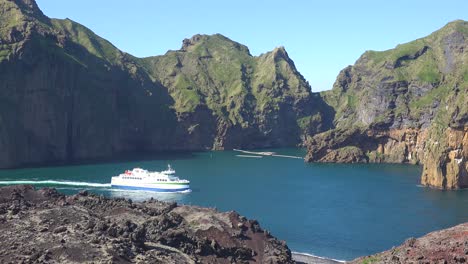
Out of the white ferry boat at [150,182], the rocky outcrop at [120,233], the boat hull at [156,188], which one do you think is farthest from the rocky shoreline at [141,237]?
the white ferry boat at [150,182]

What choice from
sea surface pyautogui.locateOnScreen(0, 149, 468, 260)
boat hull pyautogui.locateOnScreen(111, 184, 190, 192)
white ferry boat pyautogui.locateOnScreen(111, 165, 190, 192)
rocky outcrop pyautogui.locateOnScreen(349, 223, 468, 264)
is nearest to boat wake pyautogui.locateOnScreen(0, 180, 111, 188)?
sea surface pyautogui.locateOnScreen(0, 149, 468, 260)

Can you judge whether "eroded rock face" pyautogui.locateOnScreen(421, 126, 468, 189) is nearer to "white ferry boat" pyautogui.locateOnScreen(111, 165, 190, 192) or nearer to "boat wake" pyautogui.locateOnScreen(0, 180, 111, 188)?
"white ferry boat" pyautogui.locateOnScreen(111, 165, 190, 192)

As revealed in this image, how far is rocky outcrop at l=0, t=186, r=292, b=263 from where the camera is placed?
60812 millimetres

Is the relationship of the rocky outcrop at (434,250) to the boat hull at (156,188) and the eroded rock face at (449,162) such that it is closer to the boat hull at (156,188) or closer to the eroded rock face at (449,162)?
the boat hull at (156,188)

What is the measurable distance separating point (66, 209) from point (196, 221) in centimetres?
2332

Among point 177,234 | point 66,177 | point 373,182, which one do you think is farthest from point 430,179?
point 177,234

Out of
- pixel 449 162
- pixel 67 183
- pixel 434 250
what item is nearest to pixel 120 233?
pixel 434 250

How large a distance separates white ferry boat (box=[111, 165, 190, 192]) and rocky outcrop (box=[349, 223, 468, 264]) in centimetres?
9290

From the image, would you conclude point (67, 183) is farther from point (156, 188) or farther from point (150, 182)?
point (156, 188)

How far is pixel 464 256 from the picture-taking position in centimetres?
6962

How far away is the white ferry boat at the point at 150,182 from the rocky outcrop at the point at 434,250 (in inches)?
3657

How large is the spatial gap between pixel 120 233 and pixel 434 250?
36768 millimetres

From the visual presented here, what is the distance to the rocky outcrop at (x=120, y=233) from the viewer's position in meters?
60.8

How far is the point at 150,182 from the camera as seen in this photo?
6841 inches
